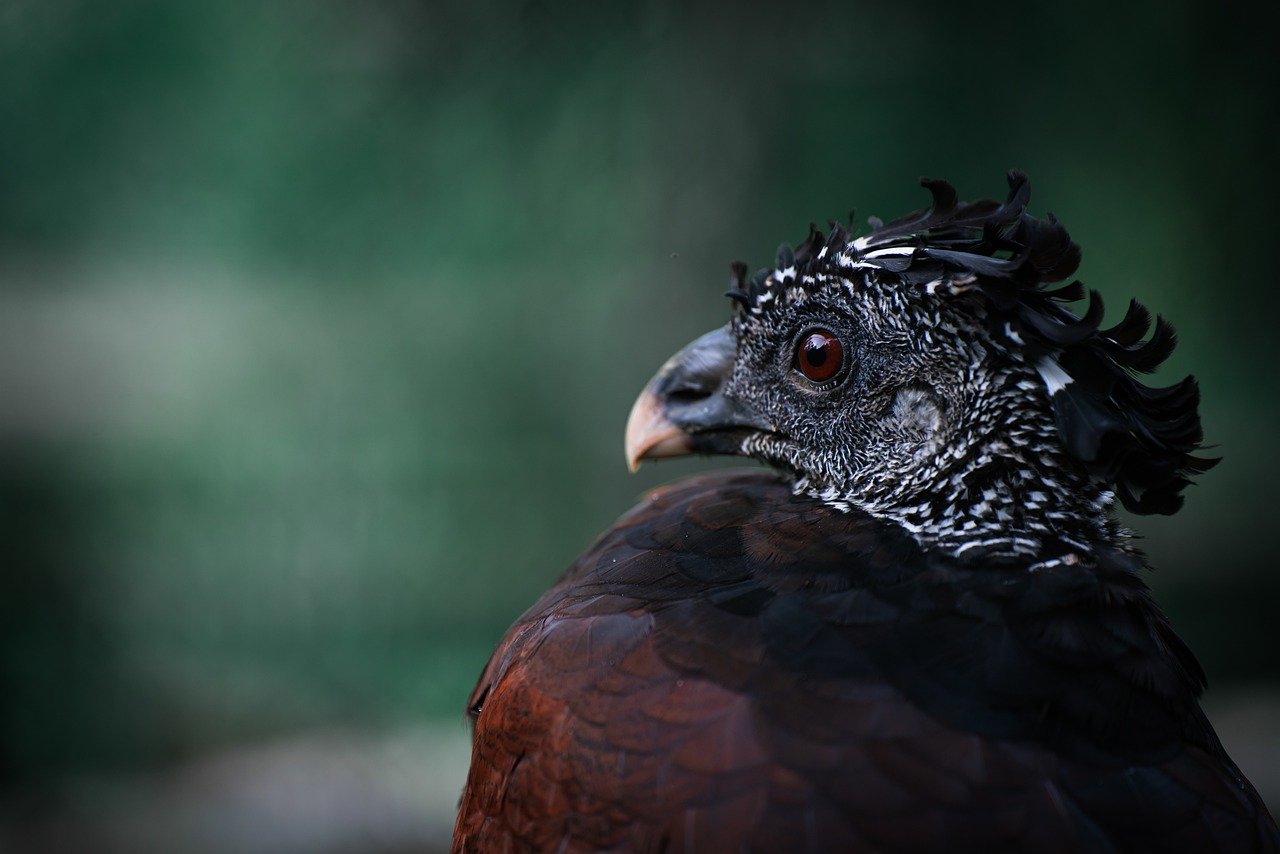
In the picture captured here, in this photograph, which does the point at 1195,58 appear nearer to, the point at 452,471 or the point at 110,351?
the point at 452,471

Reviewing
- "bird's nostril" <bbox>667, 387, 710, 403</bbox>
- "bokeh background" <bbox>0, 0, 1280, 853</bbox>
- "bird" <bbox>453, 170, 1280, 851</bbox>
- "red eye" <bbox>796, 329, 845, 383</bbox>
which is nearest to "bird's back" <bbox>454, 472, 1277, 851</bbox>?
"bird" <bbox>453, 170, 1280, 851</bbox>

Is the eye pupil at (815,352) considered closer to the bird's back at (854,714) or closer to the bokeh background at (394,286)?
the bird's back at (854,714)

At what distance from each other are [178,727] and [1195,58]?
4.97 meters

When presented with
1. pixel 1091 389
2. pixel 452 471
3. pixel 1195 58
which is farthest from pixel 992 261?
pixel 1195 58

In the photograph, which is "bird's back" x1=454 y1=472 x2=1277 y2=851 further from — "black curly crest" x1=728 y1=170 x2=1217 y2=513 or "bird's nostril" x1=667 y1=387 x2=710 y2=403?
"bird's nostril" x1=667 y1=387 x2=710 y2=403

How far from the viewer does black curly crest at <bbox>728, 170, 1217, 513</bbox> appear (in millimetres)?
Result: 1715

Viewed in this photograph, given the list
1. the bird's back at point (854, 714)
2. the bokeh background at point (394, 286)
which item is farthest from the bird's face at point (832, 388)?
the bokeh background at point (394, 286)

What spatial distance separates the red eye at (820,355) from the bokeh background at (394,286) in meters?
1.80

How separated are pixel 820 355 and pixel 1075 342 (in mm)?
529

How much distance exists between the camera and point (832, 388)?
6.75 ft

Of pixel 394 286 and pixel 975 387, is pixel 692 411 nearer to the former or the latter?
pixel 975 387

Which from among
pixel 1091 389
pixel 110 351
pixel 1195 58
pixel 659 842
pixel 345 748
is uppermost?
pixel 1195 58

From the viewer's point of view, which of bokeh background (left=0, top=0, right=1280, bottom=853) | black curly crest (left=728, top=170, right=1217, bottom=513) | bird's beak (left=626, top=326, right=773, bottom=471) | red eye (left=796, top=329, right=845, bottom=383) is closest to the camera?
black curly crest (left=728, top=170, right=1217, bottom=513)

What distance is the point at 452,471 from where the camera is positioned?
4.11 metres
